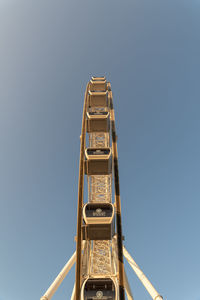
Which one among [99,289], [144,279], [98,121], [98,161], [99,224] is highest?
[98,121]

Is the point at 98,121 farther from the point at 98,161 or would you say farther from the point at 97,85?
the point at 97,85

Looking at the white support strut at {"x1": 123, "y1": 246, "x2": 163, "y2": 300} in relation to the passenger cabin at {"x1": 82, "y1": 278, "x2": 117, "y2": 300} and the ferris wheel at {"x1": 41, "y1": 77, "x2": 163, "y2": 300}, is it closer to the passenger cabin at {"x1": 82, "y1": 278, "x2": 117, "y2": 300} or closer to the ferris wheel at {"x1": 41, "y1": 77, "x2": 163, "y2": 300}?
the ferris wheel at {"x1": 41, "y1": 77, "x2": 163, "y2": 300}

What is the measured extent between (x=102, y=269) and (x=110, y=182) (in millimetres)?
5655

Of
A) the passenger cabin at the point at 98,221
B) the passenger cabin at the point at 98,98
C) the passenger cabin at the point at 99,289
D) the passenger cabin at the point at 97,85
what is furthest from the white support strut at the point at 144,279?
the passenger cabin at the point at 97,85

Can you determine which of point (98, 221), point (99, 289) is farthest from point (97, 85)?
point (99, 289)

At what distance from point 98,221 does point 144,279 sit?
388 centimetres

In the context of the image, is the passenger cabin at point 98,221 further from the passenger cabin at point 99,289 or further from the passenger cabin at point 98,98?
the passenger cabin at point 98,98

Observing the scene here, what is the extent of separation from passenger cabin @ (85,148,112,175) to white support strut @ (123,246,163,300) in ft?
18.1

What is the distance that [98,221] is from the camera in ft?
33.2

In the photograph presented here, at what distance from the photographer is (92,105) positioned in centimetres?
1783

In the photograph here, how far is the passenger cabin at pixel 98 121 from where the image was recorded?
15.3m

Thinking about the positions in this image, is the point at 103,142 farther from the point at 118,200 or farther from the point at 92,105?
the point at 118,200

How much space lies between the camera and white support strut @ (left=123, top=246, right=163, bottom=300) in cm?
903

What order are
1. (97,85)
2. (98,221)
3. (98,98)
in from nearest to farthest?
1. (98,221)
2. (98,98)
3. (97,85)
